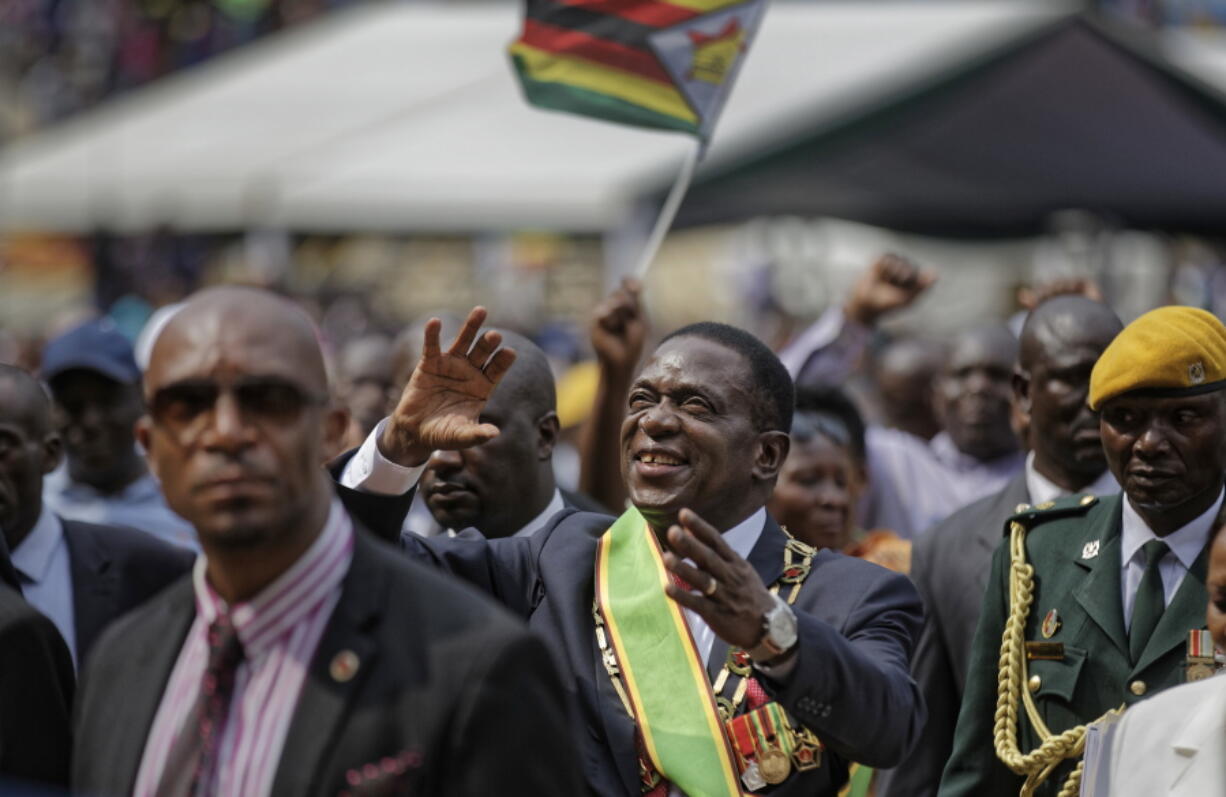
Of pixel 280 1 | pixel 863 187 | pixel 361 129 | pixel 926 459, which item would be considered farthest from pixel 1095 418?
pixel 280 1

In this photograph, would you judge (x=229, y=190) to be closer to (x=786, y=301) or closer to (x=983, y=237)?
(x=786, y=301)

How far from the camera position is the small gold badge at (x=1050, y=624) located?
5039 mm

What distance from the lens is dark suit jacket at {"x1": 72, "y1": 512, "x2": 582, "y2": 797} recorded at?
3.26 m

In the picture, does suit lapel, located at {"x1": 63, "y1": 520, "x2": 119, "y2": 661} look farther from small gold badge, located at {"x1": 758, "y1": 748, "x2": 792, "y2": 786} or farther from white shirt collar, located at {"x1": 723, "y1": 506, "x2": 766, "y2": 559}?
small gold badge, located at {"x1": 758, "y1": 748, "x2": 792, "y2": 786}

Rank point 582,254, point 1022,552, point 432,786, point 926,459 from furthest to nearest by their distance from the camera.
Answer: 1. point 582,254
2. point 926,459
3. point 1022,552
4. point 432,786

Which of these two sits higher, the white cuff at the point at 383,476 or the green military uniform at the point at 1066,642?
the white cuff at the point at 383,476

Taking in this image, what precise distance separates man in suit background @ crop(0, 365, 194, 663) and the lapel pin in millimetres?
2664

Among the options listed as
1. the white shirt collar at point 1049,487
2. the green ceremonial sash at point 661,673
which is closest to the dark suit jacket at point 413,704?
the green ceremonial sash at point 661,673

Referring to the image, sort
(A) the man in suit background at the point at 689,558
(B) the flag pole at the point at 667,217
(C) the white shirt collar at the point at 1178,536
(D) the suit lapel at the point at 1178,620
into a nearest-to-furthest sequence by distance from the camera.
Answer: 1. (A) the man in suit background at the point at 689,558
2. (D) the suit lapel at the point at 1178,620
3. (C) the white shirt collar at the point at 1178,536
4. (B) the flag pole at the point at 667,217

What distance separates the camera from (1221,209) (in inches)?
537

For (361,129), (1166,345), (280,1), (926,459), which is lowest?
(926,459)

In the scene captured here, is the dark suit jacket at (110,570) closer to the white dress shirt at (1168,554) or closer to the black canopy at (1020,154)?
the white dress shirt at (1168,554)

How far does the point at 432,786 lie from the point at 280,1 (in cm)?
2623

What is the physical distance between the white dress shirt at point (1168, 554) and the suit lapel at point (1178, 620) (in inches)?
1.8
